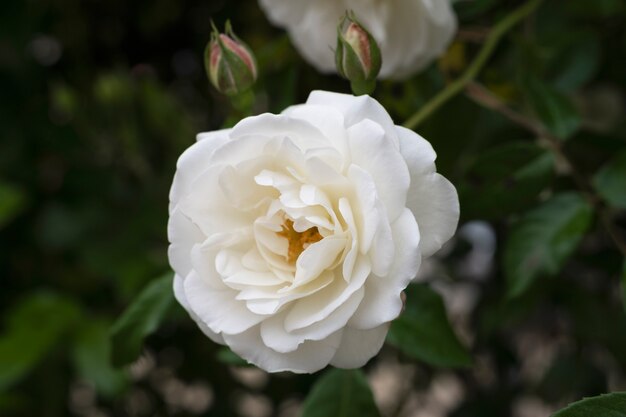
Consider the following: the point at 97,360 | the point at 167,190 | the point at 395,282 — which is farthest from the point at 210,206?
the point at 167,190

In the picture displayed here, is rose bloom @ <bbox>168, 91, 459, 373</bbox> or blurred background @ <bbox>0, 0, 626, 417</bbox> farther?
blurred background @ <bbox>0, 0, 626, 417</bbox>

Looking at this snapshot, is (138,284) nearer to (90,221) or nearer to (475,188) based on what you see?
(90,221)

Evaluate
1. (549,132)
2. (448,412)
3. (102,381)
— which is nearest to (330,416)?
(549,132)

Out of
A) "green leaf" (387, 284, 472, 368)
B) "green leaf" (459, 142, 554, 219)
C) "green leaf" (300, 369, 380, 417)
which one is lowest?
"green leaf" (300, 369, 380, 417)

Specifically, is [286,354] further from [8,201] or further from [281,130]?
[8,201]

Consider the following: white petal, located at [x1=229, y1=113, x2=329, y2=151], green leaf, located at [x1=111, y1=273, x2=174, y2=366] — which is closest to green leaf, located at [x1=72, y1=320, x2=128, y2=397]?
green leaf, located at [x1=111, y1=273, x2=174, y2=366]

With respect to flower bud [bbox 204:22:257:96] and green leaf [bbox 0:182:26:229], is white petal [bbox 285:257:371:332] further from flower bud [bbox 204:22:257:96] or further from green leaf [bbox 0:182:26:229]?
green leaf [bbox 0:182:26:229]
